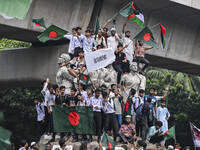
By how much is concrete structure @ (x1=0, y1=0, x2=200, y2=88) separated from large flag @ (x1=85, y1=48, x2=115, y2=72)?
3059 millimetres

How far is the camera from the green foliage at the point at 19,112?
2311 centimetres

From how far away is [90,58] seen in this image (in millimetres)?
11719

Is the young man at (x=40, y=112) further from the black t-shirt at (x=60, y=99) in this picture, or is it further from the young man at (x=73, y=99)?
the young man at (x=73, y=99)

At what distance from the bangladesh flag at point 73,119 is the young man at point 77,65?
195 centimetres

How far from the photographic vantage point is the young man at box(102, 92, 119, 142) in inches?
431

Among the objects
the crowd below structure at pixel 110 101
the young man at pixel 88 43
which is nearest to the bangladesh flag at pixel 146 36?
the crowd below structure at pixel 110 101

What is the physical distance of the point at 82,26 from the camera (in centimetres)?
1512

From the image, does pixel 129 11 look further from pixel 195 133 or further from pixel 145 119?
pixel 195 133

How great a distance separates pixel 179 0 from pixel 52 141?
777 cm

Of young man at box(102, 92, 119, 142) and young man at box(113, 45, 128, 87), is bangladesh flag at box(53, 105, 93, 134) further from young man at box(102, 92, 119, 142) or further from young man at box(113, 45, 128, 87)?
young man at box(113, 45, 128, 87)

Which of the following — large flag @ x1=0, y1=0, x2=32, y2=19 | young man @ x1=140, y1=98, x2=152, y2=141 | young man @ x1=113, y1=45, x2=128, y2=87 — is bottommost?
young man @ x1=140, y1=98, x2=152, y2=141

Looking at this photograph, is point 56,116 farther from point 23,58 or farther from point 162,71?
point 162,71

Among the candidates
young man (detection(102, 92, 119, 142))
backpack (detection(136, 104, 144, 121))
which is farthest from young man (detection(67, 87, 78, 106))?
backpack (detection(136, 104, 144, 121))

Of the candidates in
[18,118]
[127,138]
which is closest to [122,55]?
[127,138]
